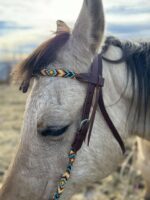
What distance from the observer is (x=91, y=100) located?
2.04m

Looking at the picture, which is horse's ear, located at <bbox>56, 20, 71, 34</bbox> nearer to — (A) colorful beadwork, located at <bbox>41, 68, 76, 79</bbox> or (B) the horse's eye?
(A) colorful beadwork, located at <bbox>41, 68, 76, 79</bbox>

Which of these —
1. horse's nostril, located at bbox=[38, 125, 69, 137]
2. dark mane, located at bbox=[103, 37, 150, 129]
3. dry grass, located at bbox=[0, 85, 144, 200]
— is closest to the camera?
horse's nostril, located at bbox=[38, 125, 69, 137]

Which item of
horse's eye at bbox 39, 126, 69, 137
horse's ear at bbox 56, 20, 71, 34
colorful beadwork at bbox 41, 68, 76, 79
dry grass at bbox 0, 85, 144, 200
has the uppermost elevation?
horse's ear at bbox 56, 20, 71, 34

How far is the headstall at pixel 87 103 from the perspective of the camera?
2010mm

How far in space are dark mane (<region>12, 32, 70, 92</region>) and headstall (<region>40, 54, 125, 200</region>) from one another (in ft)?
0.19

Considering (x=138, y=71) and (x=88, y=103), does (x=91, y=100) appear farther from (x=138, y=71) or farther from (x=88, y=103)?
(x=138, y=71)

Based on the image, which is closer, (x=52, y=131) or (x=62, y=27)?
(x=52, y=131)

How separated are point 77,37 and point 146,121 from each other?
0.81m

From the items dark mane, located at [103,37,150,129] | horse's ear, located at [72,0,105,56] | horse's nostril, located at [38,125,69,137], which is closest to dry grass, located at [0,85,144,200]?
dark mane, located at [103,37,150,129]

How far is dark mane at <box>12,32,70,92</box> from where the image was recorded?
2031 millimetres

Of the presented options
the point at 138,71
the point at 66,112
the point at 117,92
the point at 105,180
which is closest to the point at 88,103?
the point at 66,112

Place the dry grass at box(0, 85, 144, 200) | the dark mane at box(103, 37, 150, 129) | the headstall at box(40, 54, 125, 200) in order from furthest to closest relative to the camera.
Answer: the dry grass at box(0, 85, 144, 200), the dark mane at box(103, 37, 150, 129), the headstall at box(40, 54, 125, 200)

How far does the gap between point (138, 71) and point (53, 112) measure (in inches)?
28.6

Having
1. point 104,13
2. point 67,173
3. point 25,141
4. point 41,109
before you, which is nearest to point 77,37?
point 104,13
